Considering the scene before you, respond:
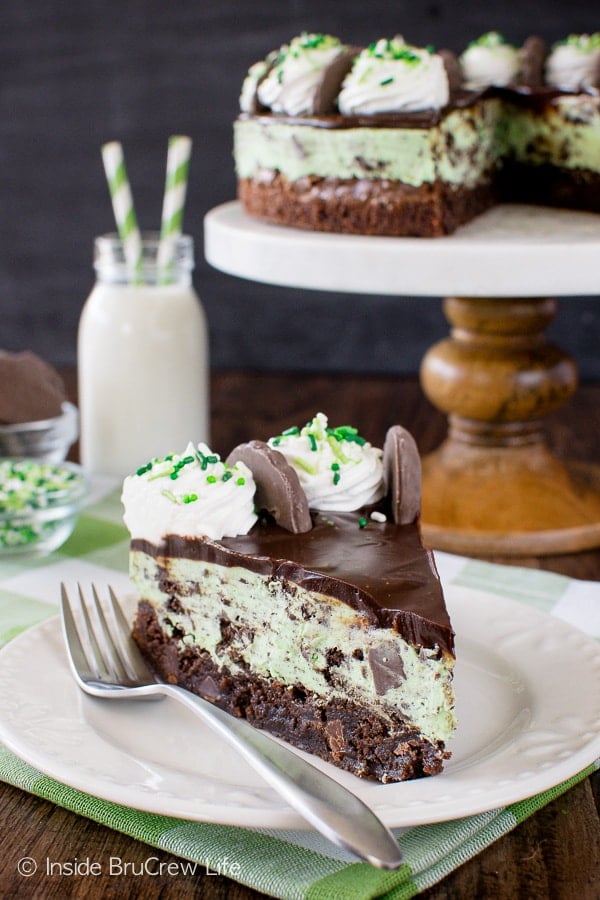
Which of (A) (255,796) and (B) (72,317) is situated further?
(B) (72,317)

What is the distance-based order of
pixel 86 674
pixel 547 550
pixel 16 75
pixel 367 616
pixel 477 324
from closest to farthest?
pixel 367 616, pixel 86 674, pixel 547 550, pixel 477 324, pixel 16 75

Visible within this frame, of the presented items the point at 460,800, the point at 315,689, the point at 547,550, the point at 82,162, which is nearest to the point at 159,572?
the point at 315,689

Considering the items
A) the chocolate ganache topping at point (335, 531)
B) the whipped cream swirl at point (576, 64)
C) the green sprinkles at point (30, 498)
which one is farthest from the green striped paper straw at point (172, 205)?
the chocolate ganache topping at point (335, 531)

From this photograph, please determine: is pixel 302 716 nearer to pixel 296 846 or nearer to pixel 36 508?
pixel 296 846

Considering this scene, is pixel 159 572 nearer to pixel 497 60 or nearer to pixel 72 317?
pixel 497 60

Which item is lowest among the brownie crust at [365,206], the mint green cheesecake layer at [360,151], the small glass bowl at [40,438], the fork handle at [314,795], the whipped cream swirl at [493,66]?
the small glass bowl at [40,438]

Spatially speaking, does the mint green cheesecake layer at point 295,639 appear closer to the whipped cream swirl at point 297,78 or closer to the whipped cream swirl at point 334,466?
the whipped cream swirl at point 334,466

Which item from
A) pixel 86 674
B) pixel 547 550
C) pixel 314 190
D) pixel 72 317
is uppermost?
pixel 314 190
